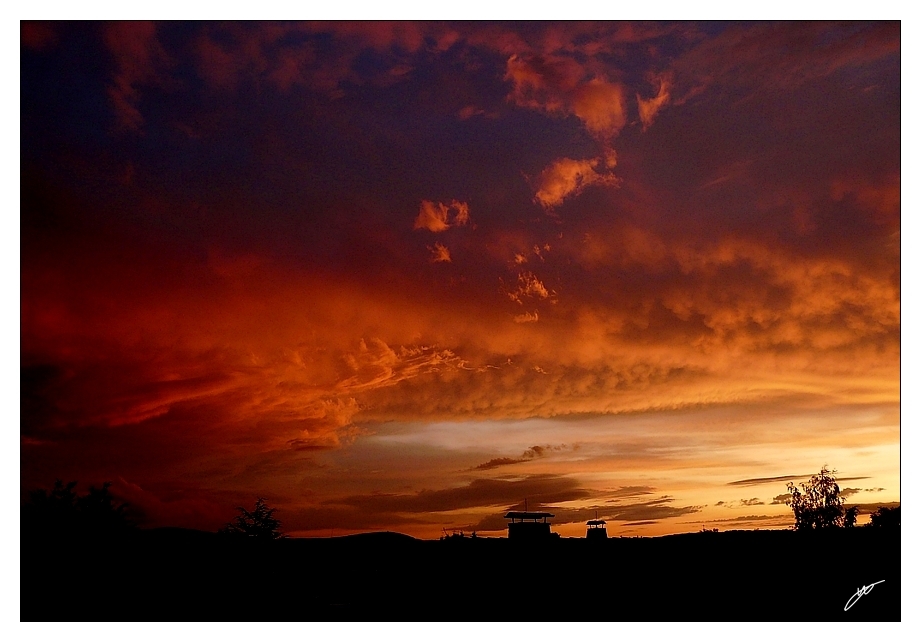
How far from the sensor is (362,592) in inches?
591

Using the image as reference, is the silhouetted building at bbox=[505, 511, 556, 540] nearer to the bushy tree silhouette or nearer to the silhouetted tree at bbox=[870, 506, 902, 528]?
the bushy tree silhouette

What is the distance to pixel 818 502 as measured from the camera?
65.5 ft

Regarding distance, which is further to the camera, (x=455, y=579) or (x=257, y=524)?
(x=257, y=524)

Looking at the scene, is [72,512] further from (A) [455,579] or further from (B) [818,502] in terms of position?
(B) [818,502]

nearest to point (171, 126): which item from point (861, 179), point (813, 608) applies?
point (861, 179)

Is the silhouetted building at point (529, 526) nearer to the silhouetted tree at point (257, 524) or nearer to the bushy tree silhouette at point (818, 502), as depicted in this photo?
the silhouetted tree at point (257, 524)

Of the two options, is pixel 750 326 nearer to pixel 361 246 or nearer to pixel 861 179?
pixel 861 179

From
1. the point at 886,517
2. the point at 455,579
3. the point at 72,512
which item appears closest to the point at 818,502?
the point at 886,517

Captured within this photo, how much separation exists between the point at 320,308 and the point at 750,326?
27.0 ft

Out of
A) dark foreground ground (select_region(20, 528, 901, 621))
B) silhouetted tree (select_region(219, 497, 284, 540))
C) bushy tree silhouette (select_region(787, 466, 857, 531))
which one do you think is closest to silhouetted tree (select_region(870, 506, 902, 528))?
dark foreground ground (select_region(20, 528, 901, 621))

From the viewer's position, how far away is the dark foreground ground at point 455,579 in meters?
14.1

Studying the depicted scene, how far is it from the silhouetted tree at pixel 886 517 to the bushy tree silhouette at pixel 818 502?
765 millimetres
